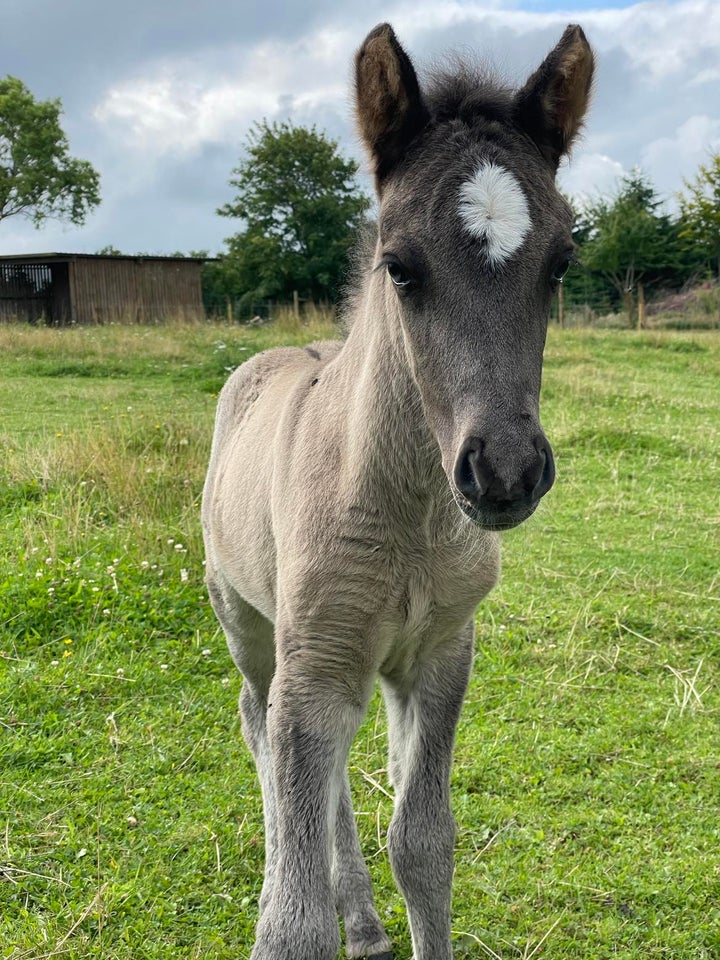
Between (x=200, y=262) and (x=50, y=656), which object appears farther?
(x=200, y=262)

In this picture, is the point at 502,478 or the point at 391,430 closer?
the point at 502,478

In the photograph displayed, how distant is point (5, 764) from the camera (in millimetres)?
4238

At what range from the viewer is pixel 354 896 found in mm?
3324

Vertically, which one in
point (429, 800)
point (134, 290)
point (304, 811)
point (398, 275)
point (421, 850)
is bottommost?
point (421, 850)

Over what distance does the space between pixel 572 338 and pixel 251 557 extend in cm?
1935

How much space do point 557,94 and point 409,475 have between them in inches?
44.4

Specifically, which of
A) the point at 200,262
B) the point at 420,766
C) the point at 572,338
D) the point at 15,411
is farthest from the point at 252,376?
the point at 200,262

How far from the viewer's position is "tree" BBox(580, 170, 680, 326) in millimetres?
35125

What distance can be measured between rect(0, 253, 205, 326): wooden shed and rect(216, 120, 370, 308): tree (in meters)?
3.95

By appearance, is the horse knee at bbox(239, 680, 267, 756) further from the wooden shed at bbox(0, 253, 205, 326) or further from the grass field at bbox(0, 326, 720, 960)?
the wooden shed at bbox(0, 253, 205, 326)

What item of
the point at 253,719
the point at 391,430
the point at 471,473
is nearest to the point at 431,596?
the point at 391,430

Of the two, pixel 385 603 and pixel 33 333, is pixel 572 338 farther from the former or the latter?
pixel 385 603

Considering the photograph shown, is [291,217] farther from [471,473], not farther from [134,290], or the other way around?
[471,473]

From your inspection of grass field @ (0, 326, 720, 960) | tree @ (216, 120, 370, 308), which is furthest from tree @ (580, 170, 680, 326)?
grass field @ (0, 326, 720, 960)
